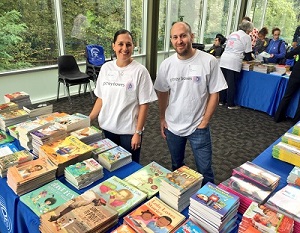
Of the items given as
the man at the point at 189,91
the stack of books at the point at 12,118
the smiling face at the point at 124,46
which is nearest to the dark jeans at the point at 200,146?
the man at the point at 189,91

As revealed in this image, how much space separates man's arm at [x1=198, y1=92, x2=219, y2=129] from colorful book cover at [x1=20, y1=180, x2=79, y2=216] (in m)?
0.92

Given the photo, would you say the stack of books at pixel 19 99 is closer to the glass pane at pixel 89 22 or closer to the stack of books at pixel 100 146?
the stack of books at pixel 100 146

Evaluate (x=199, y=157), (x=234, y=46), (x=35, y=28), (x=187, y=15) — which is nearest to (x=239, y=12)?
(x=187, y=15)

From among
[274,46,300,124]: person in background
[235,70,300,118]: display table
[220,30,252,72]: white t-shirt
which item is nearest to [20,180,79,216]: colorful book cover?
[274,46,300,124]: person in background

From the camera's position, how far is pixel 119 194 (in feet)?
3.82

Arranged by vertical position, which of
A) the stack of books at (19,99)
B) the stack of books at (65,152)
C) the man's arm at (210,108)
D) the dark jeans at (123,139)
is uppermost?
the man's arm at (210,108)

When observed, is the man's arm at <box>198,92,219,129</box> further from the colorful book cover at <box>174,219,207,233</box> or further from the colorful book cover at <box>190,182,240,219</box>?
the colorful book cover at <box>174,219,207,233</box>

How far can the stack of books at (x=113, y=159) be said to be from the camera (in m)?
1.39

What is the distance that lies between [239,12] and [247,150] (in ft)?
23.6

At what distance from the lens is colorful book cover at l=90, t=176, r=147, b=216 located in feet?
3.59

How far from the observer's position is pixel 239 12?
28.5 ft

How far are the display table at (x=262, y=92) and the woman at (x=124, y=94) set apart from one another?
10.4 ft

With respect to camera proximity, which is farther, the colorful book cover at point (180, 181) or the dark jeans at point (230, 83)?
the dark jeans at point (230, 83)

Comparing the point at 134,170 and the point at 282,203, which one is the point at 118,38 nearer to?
the point at 134,170
